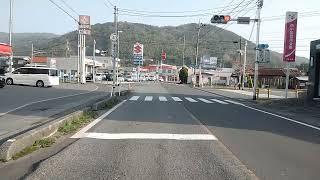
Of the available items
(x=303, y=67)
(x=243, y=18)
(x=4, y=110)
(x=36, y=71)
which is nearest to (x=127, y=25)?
(x=303, y=67)

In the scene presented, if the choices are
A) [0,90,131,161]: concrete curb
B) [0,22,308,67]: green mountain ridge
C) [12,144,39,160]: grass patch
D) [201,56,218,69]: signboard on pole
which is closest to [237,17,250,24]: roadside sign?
[0,90,131,161]: concrete curb

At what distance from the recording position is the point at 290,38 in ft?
113

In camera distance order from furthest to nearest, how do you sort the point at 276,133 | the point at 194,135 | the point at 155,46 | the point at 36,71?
1. the point at 155,46
2. the point at 36,71
3. the point at 276,133
4. the point at 194,135

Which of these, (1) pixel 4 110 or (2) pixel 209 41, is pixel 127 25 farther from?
(1) pixel 4 110

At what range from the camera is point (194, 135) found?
12188 millimetres

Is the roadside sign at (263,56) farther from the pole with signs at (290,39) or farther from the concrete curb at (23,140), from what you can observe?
the concrete curb at (23,140)

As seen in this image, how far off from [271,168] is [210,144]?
2645 millimetres

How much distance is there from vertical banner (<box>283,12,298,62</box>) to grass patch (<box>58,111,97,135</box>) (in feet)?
68.0

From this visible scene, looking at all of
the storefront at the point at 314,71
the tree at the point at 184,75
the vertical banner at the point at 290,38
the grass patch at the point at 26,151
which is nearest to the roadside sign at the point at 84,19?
the vertical banner at the point at 290,38

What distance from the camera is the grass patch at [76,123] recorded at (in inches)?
500

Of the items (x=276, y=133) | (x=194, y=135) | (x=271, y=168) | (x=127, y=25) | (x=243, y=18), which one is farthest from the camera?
(x=127, y=25)

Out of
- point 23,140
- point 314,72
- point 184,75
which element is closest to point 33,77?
→ point 314,72

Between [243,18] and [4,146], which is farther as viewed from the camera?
[243,18]

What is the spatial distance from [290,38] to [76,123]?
2383cm
